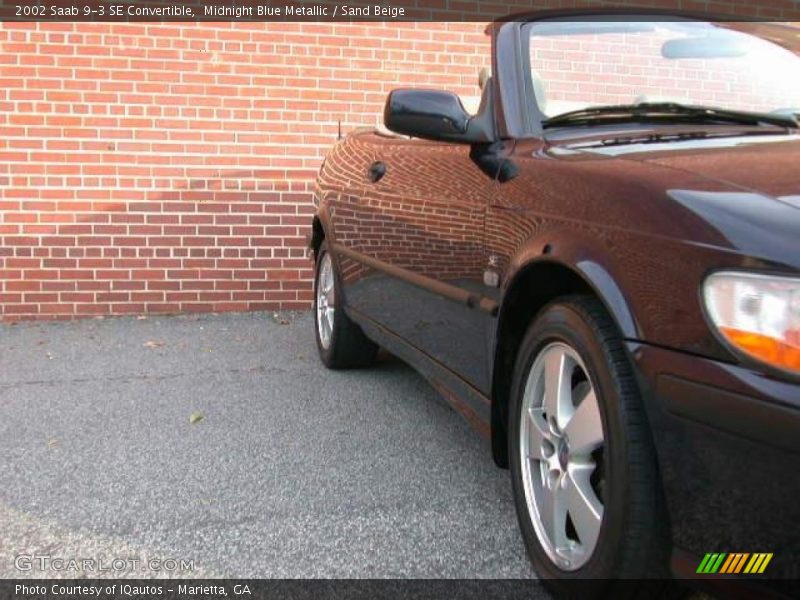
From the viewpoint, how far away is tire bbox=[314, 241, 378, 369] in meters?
4.90

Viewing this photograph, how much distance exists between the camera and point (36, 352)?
5.70 m

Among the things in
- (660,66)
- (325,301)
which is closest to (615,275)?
(660,66)

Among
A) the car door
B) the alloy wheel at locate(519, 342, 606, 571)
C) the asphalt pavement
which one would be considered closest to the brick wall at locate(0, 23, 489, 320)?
the asphalt pavement

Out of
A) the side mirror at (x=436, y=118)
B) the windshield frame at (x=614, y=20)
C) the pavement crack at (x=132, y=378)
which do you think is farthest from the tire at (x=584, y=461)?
the pavement crack at (x=132, y=378)

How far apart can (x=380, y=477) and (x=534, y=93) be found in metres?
1.55

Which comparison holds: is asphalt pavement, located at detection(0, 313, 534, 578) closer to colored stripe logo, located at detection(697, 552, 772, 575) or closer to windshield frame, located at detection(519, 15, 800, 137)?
colored stripe logo, located at detection(697, 552, 772, 575)

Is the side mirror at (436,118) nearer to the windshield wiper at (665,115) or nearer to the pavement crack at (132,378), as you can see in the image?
the windshield wiper at (665,115)

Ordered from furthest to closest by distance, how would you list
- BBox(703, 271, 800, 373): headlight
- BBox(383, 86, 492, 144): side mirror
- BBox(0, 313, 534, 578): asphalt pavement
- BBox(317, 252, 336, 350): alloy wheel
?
BBox(317, 252, 336, 350): alloy wheel, BBox(383, 86, 492, 144): side mirror, BBox(0, 313, 534, 578): asphalt pavement, BBox(703, 271, 800, 373): headlight

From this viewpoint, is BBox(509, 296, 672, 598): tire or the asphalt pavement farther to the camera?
the asphalt pavement

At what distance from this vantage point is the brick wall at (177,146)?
6.36 metres

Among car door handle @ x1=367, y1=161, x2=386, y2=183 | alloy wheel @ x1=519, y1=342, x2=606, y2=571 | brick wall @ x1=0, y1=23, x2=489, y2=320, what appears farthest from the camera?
brick wall @ x1=0, y1=23, x2=489, y2=320

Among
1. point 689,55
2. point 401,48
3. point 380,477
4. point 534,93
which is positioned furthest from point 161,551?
point 401,48

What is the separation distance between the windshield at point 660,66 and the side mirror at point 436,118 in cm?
23

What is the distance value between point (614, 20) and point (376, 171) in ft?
4.12
